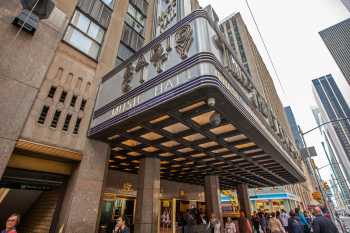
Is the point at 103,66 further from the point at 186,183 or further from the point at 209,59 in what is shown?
the point at 186,183

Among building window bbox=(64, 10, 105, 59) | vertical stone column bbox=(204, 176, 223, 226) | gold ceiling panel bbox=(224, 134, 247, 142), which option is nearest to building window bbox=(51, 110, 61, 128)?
building window bbox=(64, 10, 105, 59)

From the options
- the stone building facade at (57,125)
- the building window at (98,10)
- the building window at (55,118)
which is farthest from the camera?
the building window at (98,10)

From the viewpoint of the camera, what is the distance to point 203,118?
8062mm

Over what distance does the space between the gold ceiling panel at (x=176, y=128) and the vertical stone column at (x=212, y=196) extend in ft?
36.7

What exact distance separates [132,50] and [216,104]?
11.0 meters

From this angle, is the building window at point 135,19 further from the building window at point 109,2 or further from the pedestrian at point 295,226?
the pedestrian at point 295,226

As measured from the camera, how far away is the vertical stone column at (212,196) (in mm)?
17212

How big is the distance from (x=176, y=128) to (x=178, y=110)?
6.70ft

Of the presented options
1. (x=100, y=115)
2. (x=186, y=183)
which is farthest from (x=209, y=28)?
(x=186, y=183)

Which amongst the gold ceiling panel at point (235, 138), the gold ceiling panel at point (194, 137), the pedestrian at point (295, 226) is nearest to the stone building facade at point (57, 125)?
the gold ceiling panel at point (235, 138)

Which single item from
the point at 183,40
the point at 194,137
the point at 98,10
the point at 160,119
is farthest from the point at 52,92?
the point at 98,10

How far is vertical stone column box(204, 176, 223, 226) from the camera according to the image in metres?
17.2

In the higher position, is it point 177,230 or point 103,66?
point 103,66

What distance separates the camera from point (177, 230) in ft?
56.4
